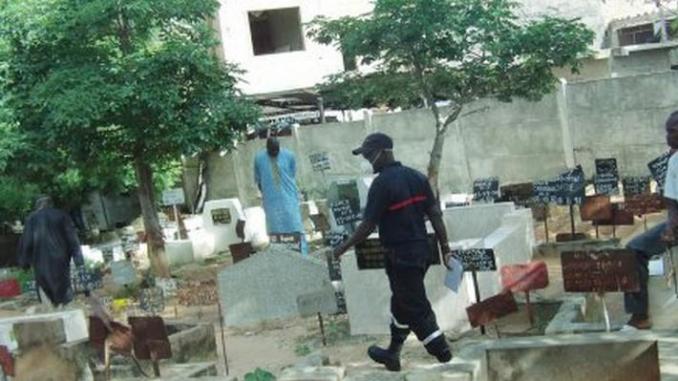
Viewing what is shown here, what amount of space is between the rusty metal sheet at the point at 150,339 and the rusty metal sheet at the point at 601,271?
279cm

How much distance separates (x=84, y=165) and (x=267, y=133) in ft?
30.4

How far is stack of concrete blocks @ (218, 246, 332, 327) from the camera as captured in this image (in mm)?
8766

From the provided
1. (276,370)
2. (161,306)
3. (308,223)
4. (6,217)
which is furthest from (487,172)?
(276,370)

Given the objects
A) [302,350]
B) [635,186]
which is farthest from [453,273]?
[635,186]

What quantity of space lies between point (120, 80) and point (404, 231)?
7.00 metres

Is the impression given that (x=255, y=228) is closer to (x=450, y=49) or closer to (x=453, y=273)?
(x=450, y=49)

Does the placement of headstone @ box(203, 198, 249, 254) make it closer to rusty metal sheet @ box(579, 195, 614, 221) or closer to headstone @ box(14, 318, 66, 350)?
rusty metal sheet @ box(579, 195, 614, 221)

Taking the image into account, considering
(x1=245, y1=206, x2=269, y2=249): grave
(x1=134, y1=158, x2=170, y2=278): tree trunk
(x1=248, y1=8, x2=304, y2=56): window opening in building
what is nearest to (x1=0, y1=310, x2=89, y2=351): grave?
(x1=134, y1=158, x2=170, y2=278): tree trunk

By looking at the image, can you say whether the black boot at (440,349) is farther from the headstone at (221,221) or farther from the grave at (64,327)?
the headstone at (221,221)

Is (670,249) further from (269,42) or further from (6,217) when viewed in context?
(269,42)

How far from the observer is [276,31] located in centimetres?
2672

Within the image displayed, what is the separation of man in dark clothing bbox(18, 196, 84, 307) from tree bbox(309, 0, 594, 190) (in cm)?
477

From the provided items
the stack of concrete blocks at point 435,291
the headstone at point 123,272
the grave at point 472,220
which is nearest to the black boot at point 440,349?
the stack of concrete blocks at point 435,291

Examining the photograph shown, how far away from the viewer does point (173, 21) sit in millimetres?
11812
